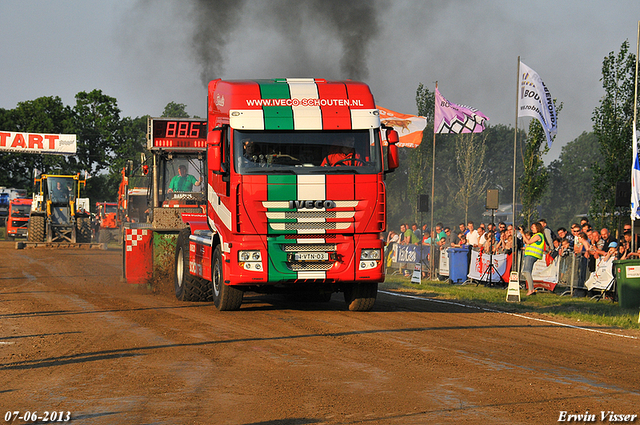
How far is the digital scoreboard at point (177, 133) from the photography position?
52.2ft

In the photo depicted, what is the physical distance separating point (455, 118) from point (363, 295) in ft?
42.1

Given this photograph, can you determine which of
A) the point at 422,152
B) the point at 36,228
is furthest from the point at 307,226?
the point at 422,152

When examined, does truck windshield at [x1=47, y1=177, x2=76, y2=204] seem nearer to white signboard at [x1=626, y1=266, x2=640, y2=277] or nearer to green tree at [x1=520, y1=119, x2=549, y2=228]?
green tree at [x1=520, y1=119, x2=549, y2=228]

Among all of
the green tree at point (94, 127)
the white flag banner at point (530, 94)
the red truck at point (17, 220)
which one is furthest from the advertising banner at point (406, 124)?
the green tree at point (94, 127)

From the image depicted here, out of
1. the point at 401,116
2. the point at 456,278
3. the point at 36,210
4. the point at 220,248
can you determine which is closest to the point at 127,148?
the point at 36,210

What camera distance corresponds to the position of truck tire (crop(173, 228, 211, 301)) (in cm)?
1414

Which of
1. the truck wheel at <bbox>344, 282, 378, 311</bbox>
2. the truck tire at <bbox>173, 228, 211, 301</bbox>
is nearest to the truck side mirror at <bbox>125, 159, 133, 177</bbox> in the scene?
the truck tire at <bbox>173, 228, 211, 301</bbox>

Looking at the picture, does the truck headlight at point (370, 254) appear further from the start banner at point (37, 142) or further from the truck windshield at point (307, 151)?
the start banner at point (37, 142)

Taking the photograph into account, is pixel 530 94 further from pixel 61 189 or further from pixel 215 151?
pixel 61 189

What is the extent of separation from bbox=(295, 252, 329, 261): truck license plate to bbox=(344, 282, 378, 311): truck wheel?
112 centimetres

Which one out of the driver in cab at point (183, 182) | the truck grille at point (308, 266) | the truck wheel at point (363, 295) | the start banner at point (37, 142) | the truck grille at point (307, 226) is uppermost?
the start banner at point (37, 142)

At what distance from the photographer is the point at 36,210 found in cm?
3762

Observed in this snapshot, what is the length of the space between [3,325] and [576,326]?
343 inches

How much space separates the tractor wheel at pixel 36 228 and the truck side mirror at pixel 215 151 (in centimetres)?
2738
